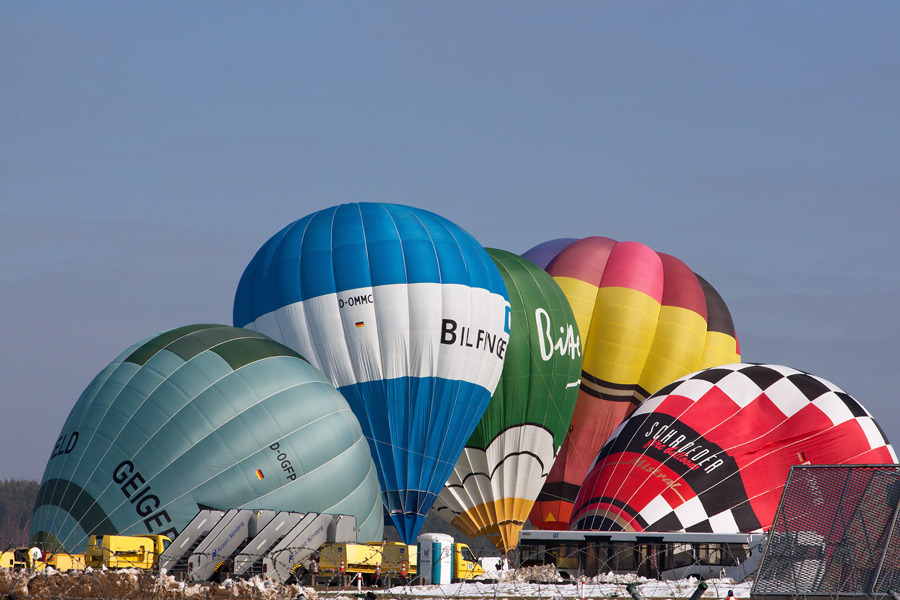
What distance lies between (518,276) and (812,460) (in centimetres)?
1047

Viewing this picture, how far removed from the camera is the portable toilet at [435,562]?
21.8 m

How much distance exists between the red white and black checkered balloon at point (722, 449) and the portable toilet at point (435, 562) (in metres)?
4.44

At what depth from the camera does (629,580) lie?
2236cm

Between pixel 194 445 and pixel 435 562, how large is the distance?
16.8ft

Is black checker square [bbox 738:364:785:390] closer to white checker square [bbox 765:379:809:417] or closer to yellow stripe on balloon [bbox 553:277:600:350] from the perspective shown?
white checker square [bbox 765:379:809:417]

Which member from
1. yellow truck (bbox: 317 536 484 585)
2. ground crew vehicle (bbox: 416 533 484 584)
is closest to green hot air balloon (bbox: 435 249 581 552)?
yellow truck (bbox: 317 536 484 585)

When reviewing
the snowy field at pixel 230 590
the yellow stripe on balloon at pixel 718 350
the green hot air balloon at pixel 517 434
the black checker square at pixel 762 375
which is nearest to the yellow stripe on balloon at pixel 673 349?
the yellow stripe on balloon at pixel 718 350

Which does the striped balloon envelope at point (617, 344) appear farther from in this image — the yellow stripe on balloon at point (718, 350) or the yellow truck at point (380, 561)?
the yellow truck at point (380, 561)

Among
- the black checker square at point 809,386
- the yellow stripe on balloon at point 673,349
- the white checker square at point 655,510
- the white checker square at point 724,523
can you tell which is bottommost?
the white checker square at point 724,523

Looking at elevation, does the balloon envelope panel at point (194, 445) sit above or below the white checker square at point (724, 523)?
above

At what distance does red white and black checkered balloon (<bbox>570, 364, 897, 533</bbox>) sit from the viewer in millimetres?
24562

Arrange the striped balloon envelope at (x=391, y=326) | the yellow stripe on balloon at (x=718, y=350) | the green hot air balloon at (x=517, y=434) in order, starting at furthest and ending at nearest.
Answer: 1. the yellow stripe on balloon at (x=718, y=350)
2. the green hot air balloon at (x=517, y=434)
3. the striped balloon envelope at (x=391, y=326)

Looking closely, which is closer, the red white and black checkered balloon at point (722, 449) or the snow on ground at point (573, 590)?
the snow on ground at point (573, 590)

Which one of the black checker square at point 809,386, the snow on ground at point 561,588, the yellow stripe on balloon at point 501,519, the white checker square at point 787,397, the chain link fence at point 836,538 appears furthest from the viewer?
the yellow stripe on balloon at point 501,519
